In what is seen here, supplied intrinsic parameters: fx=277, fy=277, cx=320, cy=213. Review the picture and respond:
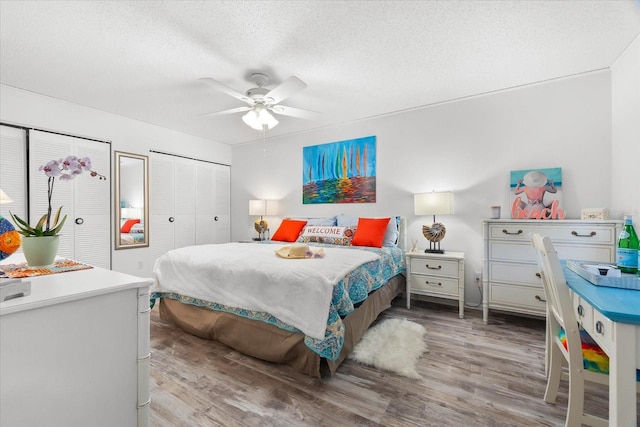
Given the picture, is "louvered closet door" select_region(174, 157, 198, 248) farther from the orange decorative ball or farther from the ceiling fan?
the orange decorative ball

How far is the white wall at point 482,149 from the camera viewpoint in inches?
107

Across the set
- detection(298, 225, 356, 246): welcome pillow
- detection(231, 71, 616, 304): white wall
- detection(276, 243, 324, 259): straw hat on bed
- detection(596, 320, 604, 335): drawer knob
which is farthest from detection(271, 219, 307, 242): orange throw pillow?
detection(596, 320, 604, 335): drawer knob

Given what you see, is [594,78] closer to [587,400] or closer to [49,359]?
[587,400]

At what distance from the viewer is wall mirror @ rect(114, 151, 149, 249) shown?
149 inches

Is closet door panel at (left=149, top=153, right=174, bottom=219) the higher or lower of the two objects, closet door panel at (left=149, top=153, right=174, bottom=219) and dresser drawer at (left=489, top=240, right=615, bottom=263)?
the higher

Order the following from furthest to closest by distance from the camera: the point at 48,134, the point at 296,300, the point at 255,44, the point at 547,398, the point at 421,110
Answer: the point at 421,110 < the point at 48,134 < the point at 255,44 < the point at 296,300 < the point at 547,398

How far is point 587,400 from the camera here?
163 centimetres

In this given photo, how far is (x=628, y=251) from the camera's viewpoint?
4.41 ft

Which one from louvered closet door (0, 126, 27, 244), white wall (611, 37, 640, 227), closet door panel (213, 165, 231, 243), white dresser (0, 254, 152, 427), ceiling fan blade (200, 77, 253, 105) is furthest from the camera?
closet door panel (213, 165, 231, 243)

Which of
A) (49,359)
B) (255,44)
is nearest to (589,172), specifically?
(255,44)

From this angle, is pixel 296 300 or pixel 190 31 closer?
pixel 296 300

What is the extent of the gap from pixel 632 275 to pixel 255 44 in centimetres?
271

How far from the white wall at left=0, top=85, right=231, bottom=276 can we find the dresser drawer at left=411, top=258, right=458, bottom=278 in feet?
12.3

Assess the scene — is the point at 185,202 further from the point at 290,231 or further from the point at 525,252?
the point at 525,252
